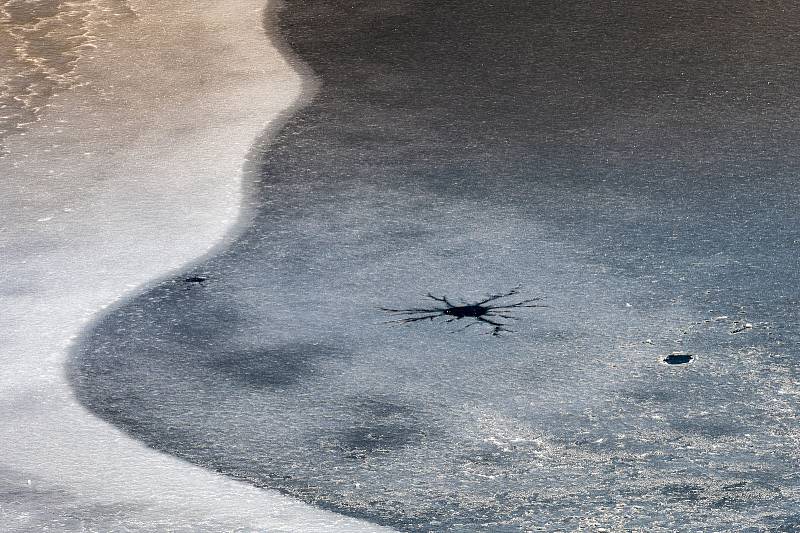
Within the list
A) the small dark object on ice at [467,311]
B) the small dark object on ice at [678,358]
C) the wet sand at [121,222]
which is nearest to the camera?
the wet sand at [121,222]

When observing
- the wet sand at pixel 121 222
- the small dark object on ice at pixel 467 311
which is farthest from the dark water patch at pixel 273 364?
the wet sand at pixel 121 222

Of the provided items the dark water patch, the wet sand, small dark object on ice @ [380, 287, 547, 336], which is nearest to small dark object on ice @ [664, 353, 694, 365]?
small dark object on ice @ [380, 287, 547, 336]

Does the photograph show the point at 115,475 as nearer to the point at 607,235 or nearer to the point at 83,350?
the point at 83,350

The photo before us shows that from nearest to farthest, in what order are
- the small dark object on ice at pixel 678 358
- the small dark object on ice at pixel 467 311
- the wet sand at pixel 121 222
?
the wet sand at pixel 121 222 → the small dark object on ice at pixel 678 358 → the small dark object on ice at pixel 467 311

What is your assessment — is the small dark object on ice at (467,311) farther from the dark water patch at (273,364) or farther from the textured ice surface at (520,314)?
the dark water patch at (273,364)

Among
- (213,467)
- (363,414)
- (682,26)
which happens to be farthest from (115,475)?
(682,26)

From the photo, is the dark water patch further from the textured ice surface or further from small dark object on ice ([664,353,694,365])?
small dark object on ice ([664,353,694,365])
